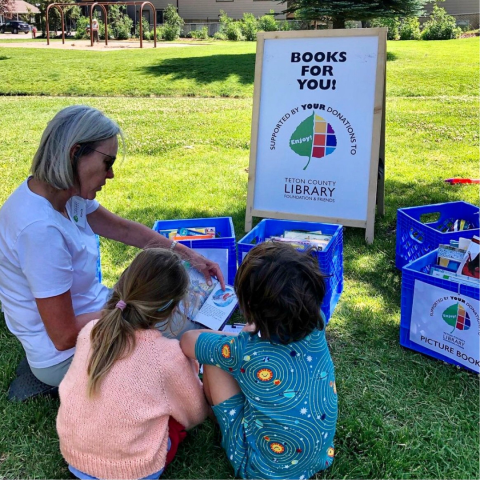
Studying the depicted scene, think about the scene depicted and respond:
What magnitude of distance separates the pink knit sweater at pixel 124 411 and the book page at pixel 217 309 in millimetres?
879

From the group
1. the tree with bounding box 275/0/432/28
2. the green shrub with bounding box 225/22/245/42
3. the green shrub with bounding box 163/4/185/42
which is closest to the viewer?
the tree with bounding box 275/0/432/28

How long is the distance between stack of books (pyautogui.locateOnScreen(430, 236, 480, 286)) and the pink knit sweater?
1558 millimetres

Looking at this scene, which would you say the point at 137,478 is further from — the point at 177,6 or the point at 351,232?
the point at 177,6

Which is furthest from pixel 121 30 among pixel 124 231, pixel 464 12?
pixel 124 231

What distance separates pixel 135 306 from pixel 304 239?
1.70 meters

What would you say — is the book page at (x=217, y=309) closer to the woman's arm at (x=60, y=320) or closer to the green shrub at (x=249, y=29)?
the woman's arm at (x=60, y=320)

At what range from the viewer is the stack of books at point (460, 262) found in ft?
9.05

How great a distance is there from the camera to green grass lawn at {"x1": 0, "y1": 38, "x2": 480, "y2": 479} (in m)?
2.29

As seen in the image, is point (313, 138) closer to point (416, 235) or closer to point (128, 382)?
point (416, 235)

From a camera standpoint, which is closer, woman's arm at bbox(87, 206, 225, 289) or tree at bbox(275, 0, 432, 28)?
woman's arm at bbox(87, 206, 225, 289)

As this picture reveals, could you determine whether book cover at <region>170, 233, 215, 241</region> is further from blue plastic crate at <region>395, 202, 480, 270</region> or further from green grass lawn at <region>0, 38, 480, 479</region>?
blue plastic crate at <region>395, 202, 480, 270</region>

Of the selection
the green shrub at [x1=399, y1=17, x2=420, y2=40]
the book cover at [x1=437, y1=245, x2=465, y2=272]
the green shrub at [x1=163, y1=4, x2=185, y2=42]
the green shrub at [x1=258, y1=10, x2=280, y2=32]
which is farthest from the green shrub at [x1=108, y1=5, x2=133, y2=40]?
the book cover at [x1=437, y1=245, x2=465, y2=272]

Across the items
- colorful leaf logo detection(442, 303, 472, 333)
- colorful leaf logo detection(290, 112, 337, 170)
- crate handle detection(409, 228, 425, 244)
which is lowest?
colorful leaf logo detection(442, 303, 472, 333)

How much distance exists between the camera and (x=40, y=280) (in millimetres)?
2143
